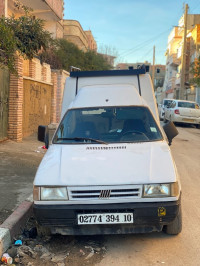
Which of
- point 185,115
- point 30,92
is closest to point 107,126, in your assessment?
point 30,92

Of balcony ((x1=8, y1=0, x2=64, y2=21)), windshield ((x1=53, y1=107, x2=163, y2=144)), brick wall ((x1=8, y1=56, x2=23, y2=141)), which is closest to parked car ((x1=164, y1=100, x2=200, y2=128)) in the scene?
balcony ((x1=8, y1=0, x2=64, y2=21))

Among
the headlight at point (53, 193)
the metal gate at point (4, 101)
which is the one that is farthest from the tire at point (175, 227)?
the metal gate at point (4, 101)

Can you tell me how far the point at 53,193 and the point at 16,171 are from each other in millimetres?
3741

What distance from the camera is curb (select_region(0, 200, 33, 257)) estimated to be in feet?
13.3

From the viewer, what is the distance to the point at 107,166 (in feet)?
13.1

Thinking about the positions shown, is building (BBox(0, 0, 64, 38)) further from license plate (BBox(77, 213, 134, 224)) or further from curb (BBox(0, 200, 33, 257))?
license plate (BBox(77, 213, 134, 224))

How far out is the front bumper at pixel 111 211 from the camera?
12.3ft

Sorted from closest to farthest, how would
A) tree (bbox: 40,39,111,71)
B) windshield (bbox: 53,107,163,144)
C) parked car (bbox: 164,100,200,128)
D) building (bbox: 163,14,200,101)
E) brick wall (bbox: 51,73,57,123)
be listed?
windshield (bbox: 53,107,163,144)
brick wall (bbox: 51,73,57,123)
tree (bbox: 40,39,111,71)
parked car (bbox: 164,100,200,128)
building (bbox: 163,14,200,101)

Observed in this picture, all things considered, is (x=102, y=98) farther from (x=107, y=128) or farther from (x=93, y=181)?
(x=93, y=181)

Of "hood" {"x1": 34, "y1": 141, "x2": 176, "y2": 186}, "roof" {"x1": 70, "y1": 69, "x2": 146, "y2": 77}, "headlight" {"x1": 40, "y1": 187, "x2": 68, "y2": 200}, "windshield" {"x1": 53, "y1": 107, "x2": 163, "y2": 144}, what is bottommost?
"headlight" {"x1": 40, "y1": 187, "x2": 68, "y2": 200}

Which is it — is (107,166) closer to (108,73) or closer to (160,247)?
(160,247)

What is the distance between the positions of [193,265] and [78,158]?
1781mm

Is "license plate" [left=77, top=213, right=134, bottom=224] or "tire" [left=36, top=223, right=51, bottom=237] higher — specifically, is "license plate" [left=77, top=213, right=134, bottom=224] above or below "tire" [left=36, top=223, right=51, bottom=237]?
above

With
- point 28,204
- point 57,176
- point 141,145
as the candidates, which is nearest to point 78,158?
point 57,176
